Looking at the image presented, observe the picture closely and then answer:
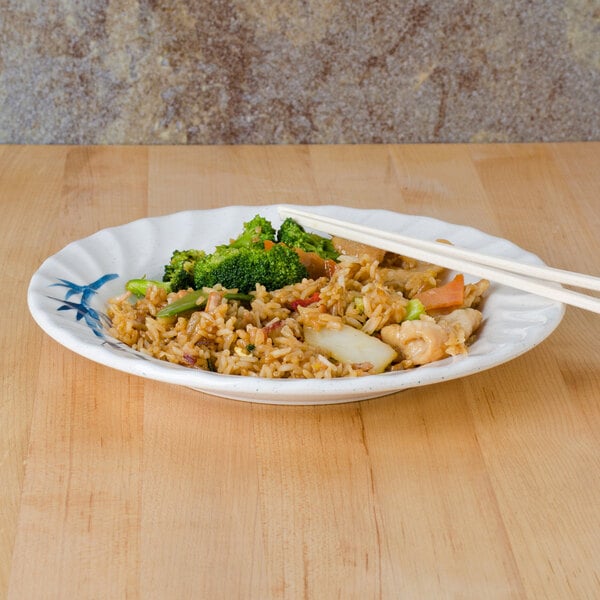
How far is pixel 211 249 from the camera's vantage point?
2.19 m

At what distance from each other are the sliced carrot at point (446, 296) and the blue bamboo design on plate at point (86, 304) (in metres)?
0.62

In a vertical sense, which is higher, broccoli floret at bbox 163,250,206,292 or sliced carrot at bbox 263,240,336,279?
sliced carrot at bbox 263,240,336,279

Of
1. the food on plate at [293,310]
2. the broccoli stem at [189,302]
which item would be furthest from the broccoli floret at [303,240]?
the broccoli stem at [189,302]

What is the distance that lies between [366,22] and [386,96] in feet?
0.83

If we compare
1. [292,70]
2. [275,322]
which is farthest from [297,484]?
[292,70]

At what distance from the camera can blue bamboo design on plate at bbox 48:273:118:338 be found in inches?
70.8

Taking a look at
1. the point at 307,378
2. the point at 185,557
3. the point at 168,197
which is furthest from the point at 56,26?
the point at 185,557

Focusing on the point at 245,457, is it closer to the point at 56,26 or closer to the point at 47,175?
the point at 47,175

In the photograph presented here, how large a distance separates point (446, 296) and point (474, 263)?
0.10 meters

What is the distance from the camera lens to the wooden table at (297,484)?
136 cm

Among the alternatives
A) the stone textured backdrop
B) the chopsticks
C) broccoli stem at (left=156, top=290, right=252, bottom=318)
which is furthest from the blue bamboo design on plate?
the stone textured backdrop

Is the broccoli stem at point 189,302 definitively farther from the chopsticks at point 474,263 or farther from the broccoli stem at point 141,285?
the chopsticks at point 474,263

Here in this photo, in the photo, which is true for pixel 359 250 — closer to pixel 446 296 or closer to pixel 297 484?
pixel 446 296

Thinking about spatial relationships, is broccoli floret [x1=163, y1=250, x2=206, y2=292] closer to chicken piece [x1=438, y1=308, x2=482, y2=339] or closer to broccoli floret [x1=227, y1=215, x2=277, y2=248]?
broccoli floret [x1=227, y1=215, x2=277, y2=248]
